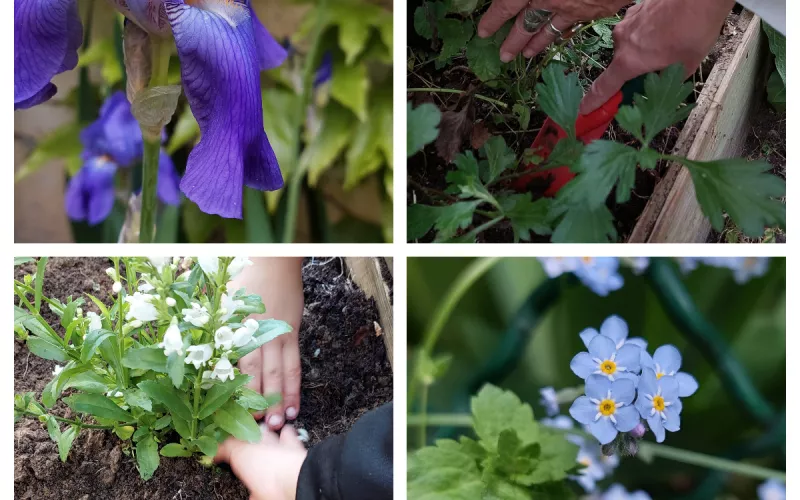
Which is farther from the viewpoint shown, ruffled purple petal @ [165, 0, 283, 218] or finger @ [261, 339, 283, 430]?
finger @ [261, 339, 283, 430]

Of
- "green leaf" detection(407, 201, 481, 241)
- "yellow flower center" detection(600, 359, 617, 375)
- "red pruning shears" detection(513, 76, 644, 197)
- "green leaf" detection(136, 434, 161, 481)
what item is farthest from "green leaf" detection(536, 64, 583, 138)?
"green leaf" detection(136, 434, 161, 481)

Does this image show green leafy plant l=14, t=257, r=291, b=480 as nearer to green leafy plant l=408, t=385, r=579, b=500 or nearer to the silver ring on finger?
green leafy plant l=408, t=385, r=579, b=500

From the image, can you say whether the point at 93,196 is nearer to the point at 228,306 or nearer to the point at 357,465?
the point at 228,306

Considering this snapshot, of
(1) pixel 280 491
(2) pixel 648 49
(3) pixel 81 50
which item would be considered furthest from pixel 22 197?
(2) pixel 648 49

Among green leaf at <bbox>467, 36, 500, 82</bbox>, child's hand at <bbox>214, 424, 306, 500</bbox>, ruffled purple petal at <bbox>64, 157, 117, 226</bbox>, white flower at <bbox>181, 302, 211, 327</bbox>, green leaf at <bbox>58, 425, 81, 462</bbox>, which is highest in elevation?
green leaf at <bbox>467, 36, 500, 82</bbox>

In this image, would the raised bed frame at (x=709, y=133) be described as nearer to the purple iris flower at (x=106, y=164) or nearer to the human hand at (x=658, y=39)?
the human hand at (x=658, y=39)

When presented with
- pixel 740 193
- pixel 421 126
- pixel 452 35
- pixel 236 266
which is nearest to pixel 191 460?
pixel 236 266

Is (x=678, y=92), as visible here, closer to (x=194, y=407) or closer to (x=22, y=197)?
(x=194, y=407)

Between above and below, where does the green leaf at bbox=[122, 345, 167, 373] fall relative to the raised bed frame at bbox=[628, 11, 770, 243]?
below
